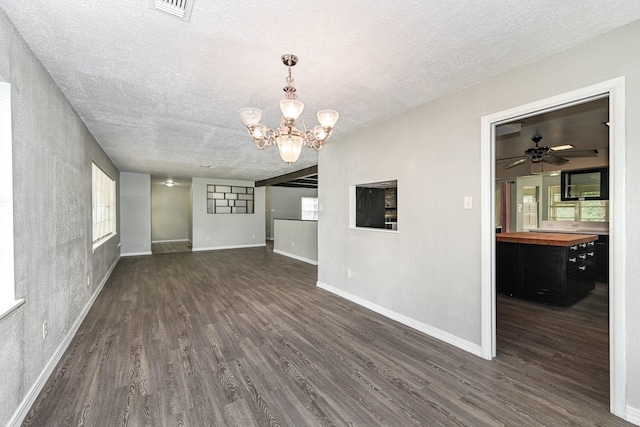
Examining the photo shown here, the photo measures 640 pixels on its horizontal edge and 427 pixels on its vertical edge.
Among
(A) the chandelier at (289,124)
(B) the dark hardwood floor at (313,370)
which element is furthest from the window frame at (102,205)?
(A) the chandelier at (289,124)

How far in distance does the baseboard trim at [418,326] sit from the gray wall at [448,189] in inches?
1.3

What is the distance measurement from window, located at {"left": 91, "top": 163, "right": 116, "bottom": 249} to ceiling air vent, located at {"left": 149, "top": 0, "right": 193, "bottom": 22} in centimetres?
362

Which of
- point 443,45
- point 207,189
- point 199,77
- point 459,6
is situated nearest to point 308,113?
point 199,77

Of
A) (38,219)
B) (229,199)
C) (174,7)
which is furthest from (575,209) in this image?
(229,199)

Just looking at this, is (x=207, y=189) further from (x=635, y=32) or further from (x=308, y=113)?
(x=635, y=32)

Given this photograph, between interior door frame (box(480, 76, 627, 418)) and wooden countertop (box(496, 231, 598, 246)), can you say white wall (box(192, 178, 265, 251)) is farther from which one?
interior door frame (box(480, 76, 627, 418))

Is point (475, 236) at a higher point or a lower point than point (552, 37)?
lower

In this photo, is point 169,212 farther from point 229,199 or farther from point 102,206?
point 102,206

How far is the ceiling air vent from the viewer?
1.48m

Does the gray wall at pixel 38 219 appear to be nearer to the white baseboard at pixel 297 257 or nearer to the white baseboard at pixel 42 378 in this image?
the white baseboard at pixel 42 378

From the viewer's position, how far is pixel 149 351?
2.53 m

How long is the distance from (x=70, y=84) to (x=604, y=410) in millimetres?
4740

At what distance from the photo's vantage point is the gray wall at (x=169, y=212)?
11094 millimetres

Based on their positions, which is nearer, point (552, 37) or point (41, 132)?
point (552, 37)
